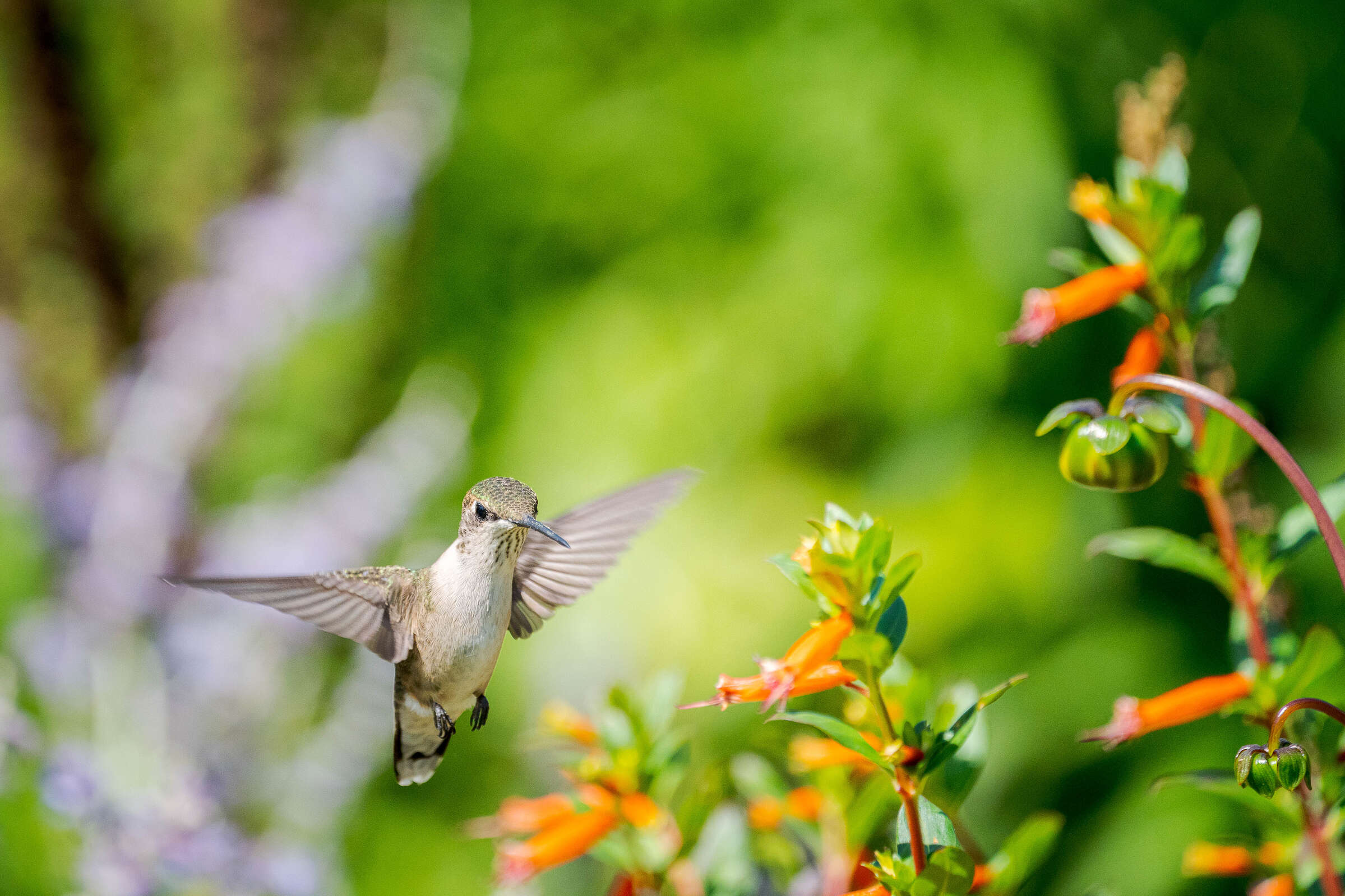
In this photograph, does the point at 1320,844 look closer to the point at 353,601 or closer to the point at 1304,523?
the point at 1304,523

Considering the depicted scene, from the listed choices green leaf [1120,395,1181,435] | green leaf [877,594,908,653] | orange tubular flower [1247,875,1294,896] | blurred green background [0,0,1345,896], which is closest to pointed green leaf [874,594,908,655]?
green leaf [877,594,908,653]

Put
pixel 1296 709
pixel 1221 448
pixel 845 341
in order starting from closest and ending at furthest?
pixel 1296 709 < pixel 1221 448 < pixel 845 341

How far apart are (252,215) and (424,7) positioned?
1.28ft

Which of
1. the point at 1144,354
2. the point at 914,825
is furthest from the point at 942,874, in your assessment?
the point at 1144,354

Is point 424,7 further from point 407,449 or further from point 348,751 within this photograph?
point 348,751

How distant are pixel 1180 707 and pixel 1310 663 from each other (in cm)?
5

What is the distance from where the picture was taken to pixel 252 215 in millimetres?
1500

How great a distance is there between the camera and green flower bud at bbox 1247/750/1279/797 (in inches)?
12.1

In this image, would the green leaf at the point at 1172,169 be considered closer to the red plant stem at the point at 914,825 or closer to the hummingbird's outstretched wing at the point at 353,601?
the red plant stem at the point at 914,825

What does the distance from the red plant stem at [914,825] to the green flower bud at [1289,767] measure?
0.35 ft

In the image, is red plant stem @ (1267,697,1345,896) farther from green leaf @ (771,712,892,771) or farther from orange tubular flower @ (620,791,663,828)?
orange tubular flower @ (620,791,663,828)

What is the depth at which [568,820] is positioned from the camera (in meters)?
0.48

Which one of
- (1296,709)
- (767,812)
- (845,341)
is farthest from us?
(845,341)

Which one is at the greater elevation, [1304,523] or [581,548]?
[581,548]
